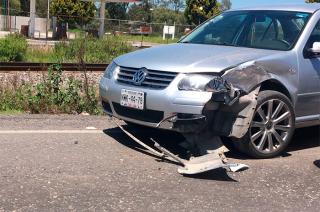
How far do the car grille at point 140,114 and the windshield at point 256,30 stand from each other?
5.39ft

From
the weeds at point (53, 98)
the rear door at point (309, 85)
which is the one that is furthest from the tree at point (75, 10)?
the rear door at point (309, 85)

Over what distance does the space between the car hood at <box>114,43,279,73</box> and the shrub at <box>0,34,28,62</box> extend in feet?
55.1

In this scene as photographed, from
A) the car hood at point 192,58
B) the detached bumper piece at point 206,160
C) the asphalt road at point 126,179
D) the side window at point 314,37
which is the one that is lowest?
the asphalt road at point 126,179

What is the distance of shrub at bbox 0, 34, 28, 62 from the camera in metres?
22.6

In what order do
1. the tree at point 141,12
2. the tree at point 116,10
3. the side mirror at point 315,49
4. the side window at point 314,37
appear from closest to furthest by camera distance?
the side mirror at point 315,49 < the side window at point 314,37 < the tree at point 116,10 < the tree at point 141,12

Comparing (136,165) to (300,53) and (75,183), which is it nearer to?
(75,183)

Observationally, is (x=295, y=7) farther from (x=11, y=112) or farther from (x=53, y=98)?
(x=11, y=112)

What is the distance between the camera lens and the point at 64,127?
7.34 metres

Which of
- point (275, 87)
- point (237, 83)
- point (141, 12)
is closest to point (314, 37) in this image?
point (275, 87)

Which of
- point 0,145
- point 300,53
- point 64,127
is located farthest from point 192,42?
point 0,145

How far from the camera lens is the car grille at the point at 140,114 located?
19.3 feet

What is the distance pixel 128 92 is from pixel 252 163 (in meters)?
1.56

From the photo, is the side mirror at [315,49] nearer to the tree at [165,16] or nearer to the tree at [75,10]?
the tree at [75,10]

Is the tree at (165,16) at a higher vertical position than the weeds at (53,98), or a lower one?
lower
